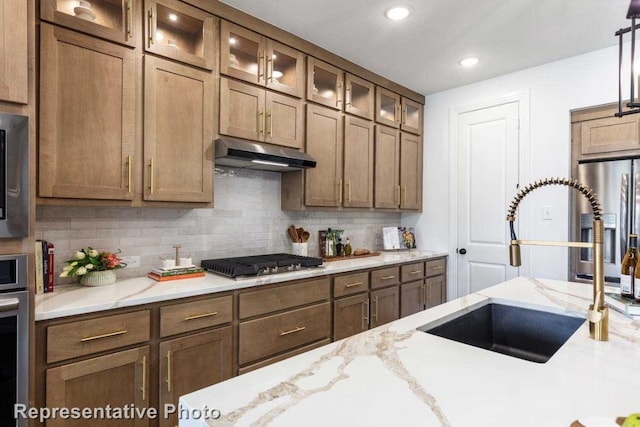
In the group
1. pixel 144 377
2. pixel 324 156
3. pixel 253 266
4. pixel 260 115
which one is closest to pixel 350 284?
pixel 253 266

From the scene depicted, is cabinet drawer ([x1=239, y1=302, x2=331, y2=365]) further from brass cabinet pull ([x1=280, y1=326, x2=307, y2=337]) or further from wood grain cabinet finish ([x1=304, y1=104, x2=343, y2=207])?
wood grain cabinet finish ([x1=304, y1=104, x2=343, y2=207])

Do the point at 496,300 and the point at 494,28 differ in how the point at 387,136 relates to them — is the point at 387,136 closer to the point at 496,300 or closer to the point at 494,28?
the point at 494,28

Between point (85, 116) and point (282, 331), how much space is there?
1666 millimetres

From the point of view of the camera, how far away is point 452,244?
3.94 metres

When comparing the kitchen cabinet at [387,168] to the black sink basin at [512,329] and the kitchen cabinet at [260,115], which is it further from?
the black sink basin at [512,329]

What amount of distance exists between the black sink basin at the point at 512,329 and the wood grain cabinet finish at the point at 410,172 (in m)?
2.35

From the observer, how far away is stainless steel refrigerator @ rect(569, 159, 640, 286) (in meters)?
2.73

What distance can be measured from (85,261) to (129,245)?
362mm

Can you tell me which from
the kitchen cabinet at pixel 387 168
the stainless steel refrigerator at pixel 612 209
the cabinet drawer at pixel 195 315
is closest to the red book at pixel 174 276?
the cabinet drawer at pixel 195 315

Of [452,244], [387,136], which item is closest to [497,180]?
[452,244]

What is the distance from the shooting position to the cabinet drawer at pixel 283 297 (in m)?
2.20

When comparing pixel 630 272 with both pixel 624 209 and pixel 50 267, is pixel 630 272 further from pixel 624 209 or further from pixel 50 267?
pixel 50 267

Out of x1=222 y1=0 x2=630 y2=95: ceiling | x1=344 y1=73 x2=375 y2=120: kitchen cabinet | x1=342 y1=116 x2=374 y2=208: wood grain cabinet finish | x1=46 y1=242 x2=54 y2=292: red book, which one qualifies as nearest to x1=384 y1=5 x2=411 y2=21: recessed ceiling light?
x1=222 y1=0 x2=630 y2=95: ceiling

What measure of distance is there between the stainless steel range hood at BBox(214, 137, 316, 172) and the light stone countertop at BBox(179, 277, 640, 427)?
5.04 feet
